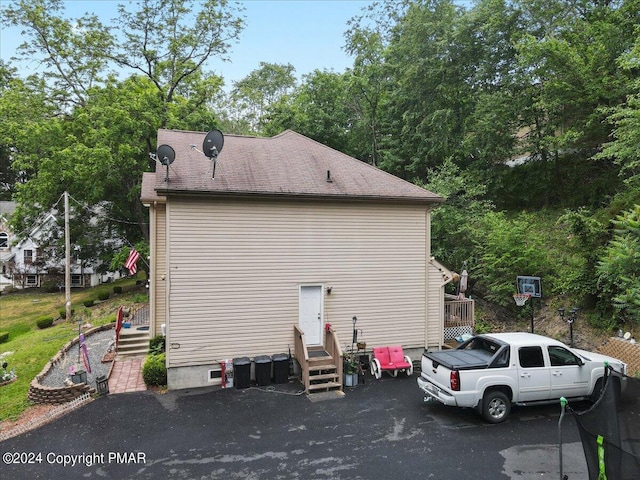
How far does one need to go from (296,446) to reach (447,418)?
3422 mm

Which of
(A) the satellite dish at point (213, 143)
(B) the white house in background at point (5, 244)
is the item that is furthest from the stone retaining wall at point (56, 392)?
(B) the white house in background at point (5, 244)

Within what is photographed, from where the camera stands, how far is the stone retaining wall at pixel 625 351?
390 inches

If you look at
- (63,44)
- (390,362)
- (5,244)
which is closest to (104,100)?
(63,44)

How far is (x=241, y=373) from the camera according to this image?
9883mm

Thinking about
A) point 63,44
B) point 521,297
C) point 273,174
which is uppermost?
point 63,44

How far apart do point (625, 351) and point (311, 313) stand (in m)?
8.75

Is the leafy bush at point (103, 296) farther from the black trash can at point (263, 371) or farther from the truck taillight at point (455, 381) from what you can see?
the truck taillight at point (455, 381)

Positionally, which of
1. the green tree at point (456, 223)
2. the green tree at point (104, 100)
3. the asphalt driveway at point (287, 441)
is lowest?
the asphalt driveway at point (287, 441)

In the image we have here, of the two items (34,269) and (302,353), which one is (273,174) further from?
(34,269)

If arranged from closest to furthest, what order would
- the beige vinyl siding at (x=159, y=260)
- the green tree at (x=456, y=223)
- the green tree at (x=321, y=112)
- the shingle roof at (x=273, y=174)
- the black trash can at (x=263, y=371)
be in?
1. the black trash can at (x=263, y=371)
2. the shingle roof at (x=273, y=174)
3. the beige vinyl siding at (x=159, y=260)
4. the green tree at (x=456, y=223)
5. the green tree at (x=321, y=112)

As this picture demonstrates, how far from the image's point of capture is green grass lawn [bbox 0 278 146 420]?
34.1 feet

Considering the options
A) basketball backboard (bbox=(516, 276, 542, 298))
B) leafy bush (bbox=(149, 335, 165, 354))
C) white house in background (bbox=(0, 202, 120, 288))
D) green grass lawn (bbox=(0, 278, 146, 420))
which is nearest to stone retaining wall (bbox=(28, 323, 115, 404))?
green grass lawn (bbox=(0, 278, 146, 420))

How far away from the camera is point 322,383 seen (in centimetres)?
995

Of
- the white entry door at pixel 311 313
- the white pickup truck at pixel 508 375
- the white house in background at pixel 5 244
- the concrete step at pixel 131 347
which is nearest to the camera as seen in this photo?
the white pickup truck at pixel 508 375
